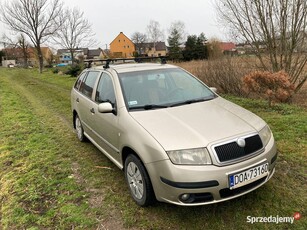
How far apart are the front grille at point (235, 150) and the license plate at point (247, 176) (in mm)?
172

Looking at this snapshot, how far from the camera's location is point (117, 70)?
408cm

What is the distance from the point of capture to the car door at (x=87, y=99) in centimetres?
456

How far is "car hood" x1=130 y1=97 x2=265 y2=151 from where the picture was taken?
267 cm

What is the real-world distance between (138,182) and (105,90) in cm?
165

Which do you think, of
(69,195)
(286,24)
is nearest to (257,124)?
(69,195)

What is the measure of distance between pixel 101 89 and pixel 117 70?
422 millimetres

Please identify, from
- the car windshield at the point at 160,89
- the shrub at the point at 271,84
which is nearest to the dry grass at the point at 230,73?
the shrub at the point at 271,84

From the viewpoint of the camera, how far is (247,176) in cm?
265

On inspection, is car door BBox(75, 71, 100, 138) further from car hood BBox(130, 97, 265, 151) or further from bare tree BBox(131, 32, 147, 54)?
bare tree BBox(131, 32, 147, 54)

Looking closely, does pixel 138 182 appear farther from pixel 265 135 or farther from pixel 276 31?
pixel 276 31

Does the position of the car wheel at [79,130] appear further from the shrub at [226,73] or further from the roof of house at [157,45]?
the roof of house at [157,45]

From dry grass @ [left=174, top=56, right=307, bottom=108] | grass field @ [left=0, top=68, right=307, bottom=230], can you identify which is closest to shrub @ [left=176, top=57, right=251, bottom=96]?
dry grass @ [left=174, top=56, right=307, bottom=108]

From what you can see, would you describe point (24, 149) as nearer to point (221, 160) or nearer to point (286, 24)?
point (221, 160)

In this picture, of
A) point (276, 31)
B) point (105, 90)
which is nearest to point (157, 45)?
point (276, 31)
